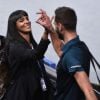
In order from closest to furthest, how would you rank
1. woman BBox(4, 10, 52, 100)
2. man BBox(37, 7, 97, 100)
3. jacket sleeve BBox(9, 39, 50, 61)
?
man BBox(37, 7, 97, 100) → jacket sleeve BBox(9, 39, 50, 61) → woman BBox(4, 10, 52, 100)

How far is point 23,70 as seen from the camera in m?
5.80

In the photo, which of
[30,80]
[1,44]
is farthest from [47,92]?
[1,44]

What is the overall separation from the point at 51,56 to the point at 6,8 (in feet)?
3.57

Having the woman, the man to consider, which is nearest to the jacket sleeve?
the woman

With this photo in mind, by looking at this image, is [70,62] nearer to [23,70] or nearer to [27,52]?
[27,52]

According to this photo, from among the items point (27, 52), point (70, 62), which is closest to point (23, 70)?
point (27, 52)

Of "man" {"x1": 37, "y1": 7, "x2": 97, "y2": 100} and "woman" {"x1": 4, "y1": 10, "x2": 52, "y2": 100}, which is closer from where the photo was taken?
"man" {"x1": 37, "y1": 7, "x2": 97, "y2": 100}

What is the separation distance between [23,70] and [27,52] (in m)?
0.21

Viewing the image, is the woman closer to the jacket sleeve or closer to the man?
the jacket sleeve

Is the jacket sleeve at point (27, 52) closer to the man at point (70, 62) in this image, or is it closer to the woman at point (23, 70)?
the woman at point (23, 70)

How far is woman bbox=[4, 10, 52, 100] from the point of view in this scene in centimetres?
577

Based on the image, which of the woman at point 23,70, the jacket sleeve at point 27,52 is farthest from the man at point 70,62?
the woman at point 23,70

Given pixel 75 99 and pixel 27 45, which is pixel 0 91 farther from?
pixel 75 99

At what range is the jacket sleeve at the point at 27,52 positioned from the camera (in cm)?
565
